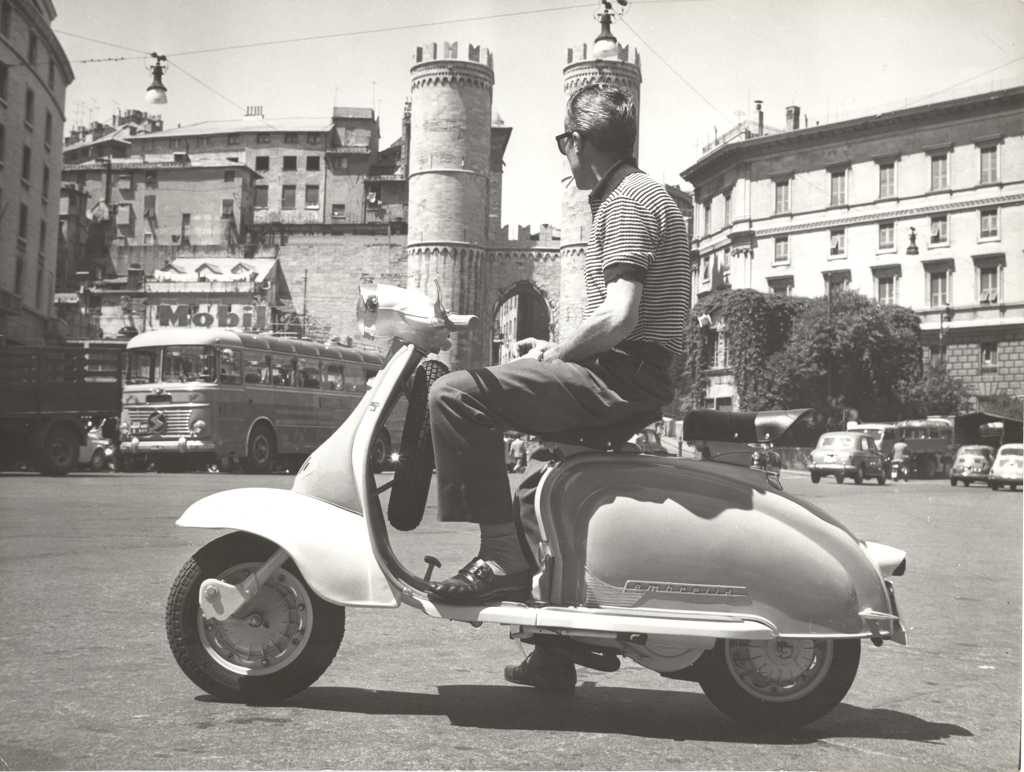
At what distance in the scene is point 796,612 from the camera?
3.22 metres

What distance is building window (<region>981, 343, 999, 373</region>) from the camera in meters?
40.2

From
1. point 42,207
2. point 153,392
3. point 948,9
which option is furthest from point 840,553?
point 153,392

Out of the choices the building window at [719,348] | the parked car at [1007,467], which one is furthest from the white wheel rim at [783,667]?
the building window at [719,348]

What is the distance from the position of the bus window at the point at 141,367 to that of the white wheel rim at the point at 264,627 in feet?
46.4

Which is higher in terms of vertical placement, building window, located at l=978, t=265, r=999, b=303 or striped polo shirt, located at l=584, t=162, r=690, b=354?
building window, located at l=978, t=265, r=999, b=303

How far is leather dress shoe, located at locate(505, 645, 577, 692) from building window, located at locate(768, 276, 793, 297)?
58112mm

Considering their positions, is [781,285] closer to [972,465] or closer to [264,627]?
→ [972,465]

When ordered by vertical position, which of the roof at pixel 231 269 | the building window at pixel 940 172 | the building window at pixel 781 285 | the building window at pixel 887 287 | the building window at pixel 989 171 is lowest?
the building window at pixel 887 287

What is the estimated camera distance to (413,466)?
11.4ft

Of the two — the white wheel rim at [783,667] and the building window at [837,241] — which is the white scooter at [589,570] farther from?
the building window at [837,241]

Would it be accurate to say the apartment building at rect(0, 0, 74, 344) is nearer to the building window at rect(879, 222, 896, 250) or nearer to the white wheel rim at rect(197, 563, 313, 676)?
the white wheel rim at rect(197, 563, 313, 676)

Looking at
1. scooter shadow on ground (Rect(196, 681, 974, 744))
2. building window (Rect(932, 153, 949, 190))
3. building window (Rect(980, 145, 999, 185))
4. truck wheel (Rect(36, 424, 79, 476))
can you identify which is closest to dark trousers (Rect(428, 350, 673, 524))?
scooter shadow on ground (Rect(196, 681, 974, 744))

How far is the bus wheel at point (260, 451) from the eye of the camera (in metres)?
13.8

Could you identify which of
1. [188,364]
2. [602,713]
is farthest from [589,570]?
[188,364]
